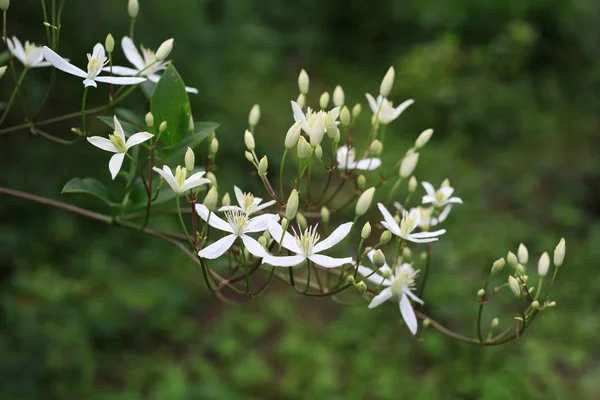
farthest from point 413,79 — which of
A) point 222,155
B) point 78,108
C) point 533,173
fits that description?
point 78,108

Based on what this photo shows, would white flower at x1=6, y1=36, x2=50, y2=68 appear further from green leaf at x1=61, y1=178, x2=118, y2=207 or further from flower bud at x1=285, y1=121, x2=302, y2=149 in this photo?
flower bud at x1=285, y1=121, x2=302, y2=149

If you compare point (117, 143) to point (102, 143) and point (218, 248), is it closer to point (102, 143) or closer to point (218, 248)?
point (102, 143)

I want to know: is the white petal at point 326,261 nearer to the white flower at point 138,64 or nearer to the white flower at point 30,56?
the white flower at point 138,64

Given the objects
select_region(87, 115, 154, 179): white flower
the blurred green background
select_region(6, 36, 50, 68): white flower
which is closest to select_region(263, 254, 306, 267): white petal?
select_region(87, 115, 154, 179): white flower

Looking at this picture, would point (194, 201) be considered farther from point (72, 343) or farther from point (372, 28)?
point (372, 28)

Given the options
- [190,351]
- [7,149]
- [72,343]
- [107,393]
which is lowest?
[190,351]

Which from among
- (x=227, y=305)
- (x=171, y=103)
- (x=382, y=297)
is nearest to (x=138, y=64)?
(x=171, y=103)

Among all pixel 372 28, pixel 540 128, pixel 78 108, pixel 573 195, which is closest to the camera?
pixel 78 108
